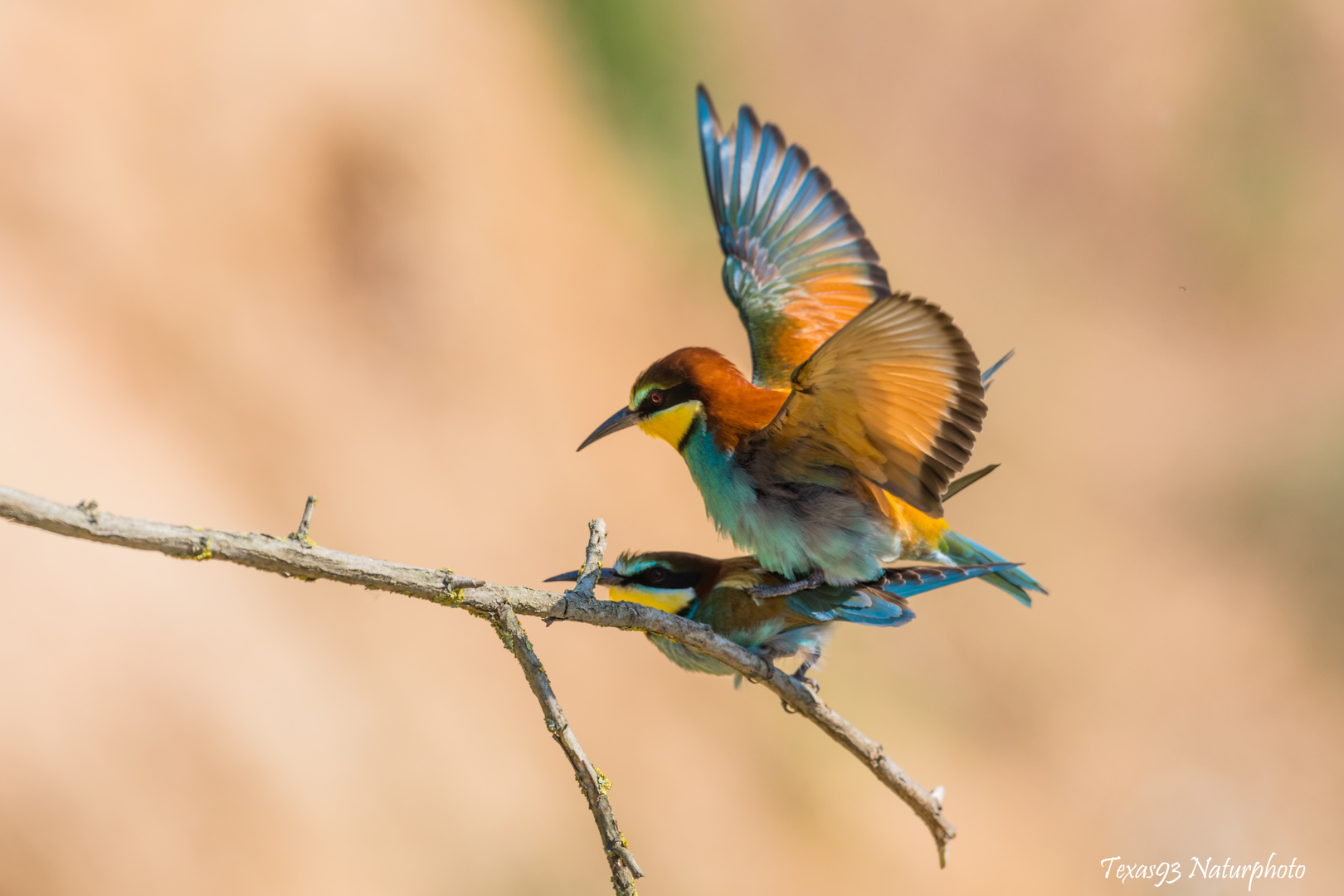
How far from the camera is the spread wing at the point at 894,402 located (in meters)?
1.20

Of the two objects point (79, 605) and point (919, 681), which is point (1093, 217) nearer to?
point (919, 681)

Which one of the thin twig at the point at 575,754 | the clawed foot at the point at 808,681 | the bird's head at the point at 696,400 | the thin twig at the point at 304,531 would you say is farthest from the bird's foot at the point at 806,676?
the thin twig at the point at 304,531

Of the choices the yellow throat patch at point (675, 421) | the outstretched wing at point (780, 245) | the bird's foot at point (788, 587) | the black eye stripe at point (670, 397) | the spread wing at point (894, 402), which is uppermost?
the outstretched wing at point (780, 245)

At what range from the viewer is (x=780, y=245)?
78.2 inches

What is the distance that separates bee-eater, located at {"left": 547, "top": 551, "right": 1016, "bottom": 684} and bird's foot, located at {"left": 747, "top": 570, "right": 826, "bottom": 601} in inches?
0.8

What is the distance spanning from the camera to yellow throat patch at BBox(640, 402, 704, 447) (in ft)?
4.79

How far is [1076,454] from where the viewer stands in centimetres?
714

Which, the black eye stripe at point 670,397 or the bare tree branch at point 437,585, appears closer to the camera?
the bare tree branch at point 437,585

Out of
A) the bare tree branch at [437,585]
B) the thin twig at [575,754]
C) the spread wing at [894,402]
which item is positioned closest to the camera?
the bare tree branch at [437,585]

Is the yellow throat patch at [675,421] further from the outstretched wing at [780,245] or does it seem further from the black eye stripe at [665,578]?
the outstretched wing at [780,245]

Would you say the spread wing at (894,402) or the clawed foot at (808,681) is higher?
A: the spread wing at (894,402)

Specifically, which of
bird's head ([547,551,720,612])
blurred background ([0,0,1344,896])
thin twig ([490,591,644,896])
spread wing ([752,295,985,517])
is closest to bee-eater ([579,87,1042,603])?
spread wing ([752,295,985,517])

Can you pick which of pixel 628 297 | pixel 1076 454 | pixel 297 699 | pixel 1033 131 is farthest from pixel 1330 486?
pixel 297 699

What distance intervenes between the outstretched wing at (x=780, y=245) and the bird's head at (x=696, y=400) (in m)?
0.37
